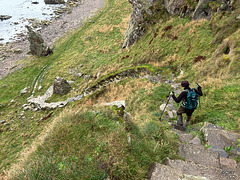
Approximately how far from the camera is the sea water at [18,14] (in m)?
51.7

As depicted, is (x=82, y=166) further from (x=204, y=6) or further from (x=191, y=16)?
(x=191, y=16)

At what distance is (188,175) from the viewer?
4074mm

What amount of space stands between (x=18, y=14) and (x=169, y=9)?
6887cm

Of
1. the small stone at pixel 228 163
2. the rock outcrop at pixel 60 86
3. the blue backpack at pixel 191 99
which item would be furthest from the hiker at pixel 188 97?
the rock outcrop at pixel 60 86

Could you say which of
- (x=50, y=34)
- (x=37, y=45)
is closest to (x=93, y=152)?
(x=37, y=45)

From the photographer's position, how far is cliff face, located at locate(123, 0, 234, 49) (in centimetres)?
1623

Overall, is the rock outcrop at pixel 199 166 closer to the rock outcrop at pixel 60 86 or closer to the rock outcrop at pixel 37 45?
the rock outcrop at pixel 60 86

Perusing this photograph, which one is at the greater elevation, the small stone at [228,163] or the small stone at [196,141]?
the small stone at [228,163]

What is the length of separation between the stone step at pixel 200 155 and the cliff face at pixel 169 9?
51.9ft

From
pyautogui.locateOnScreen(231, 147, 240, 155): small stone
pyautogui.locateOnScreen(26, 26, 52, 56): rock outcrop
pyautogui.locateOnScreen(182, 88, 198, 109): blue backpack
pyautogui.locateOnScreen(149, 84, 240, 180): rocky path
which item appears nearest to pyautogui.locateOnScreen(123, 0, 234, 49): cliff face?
pyautogui.locateOnScreen(182, 88, 198, 109): blue backpack

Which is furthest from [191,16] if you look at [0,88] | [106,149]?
[0,88]

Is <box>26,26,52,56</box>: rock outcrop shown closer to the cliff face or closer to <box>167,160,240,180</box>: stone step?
the cliff face

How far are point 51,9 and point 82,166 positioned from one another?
79.9 m

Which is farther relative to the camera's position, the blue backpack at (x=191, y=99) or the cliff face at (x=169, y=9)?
the cliff face at (x=169, y=9)
